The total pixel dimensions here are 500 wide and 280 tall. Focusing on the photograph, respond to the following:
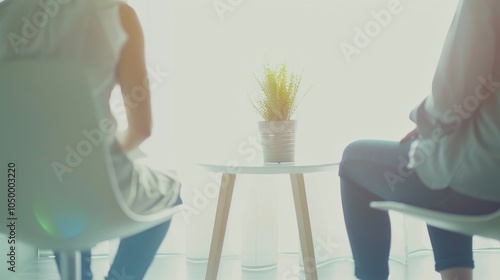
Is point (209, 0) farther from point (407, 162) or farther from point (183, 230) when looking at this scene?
point (407, 162)

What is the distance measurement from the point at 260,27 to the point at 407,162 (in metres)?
1.40

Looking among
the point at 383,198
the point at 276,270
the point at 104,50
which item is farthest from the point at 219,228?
the point at 104,50

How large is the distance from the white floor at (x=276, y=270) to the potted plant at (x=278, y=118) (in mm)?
609

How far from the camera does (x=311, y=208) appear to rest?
2301 millimetres

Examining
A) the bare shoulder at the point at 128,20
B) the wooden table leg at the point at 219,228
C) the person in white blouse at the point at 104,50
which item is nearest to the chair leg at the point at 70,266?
the person in white blouse at the point at 104,50

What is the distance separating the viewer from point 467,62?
98 cm

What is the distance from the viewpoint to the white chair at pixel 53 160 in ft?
2.95

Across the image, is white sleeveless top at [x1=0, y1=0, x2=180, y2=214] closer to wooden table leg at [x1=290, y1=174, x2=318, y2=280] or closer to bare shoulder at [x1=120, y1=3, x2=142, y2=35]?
bare shoulder at [x1=120, y1=3, x2=142, y2=35]

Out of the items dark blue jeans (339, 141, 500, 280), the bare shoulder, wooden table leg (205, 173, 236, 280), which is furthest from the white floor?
the bare shoulder

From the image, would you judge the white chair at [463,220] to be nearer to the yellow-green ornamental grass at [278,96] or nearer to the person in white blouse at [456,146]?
the person in white blouse at [456,146]

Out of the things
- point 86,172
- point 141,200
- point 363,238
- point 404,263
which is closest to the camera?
point 86,172

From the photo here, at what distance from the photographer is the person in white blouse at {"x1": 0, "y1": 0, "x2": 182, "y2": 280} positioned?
91cm

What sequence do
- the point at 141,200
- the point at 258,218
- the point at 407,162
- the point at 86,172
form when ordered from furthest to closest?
the point at 258,218, the point at 407,162, the point at 141,200, the point at 86,172

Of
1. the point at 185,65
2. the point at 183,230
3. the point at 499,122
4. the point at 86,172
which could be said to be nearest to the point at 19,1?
the point at 86,172
